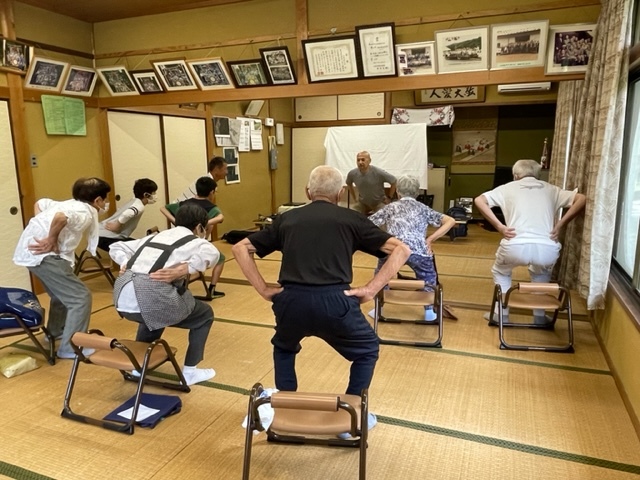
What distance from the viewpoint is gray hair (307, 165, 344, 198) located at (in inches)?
72.0

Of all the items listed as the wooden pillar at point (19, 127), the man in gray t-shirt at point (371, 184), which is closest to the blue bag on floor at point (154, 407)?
the wooden pillar at point (19, 127)

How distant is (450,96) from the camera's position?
7.85 metres

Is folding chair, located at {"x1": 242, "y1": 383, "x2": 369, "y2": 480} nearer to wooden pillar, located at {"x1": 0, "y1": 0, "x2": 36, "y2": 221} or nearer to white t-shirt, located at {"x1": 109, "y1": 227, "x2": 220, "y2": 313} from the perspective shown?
white t-shirt, located at {"x1": 109, "y1": 227, "x2": 220, "y2": 313}

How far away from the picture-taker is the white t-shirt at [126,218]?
390 centimetres

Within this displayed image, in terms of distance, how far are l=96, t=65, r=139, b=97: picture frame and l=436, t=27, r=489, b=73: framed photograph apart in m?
2.99

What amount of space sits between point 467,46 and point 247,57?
192 cm

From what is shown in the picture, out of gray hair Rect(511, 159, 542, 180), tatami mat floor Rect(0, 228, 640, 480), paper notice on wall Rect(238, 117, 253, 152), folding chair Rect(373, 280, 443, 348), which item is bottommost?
tatami mat floor Rect(0, 228, 640, 480)

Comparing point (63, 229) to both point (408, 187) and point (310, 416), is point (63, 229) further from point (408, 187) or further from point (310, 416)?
point (408, 187)

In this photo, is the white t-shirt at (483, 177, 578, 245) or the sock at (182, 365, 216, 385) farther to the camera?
the white t-shirt at (483, 177, 578, 245)

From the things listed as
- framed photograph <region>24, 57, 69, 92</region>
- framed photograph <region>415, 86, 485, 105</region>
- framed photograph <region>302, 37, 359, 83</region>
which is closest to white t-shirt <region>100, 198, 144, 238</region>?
framed photograph <region>24, 57, 69, 92</region>

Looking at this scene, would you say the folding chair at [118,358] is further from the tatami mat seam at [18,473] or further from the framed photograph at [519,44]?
the framed photograph at [519,44]

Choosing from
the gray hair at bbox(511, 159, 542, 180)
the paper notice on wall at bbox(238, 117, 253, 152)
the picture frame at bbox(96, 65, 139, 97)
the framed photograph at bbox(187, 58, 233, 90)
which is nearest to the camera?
the gray hair at bbox(511, 159, 542, 180)

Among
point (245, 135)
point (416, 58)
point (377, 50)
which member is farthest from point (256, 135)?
point (416, 58)

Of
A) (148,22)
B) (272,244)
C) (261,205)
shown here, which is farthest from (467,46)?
(261,205)
